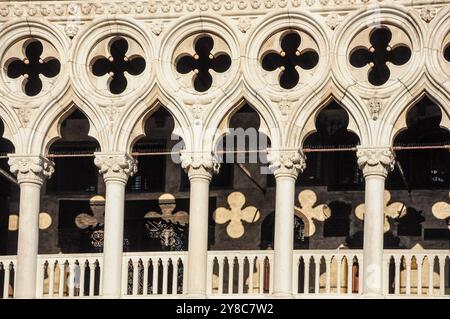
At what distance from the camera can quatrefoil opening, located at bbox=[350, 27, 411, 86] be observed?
44.1 meters

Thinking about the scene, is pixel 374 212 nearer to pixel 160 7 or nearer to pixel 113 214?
pixel 113 214

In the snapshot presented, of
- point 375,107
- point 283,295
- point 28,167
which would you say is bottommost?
point 283,295

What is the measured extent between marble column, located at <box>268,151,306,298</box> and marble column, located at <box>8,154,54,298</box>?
14.3 feet

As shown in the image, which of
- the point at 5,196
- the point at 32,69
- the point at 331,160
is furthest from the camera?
the point at 5,196

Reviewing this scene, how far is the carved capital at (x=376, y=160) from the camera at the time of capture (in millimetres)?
43344

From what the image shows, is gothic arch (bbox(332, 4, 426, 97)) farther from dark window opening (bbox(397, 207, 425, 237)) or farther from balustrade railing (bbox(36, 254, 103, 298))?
balustrade railing (bbox(36, 254, 103, 298))

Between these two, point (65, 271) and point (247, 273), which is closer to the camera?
point (65, 271)

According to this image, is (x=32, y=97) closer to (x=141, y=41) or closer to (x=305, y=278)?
(x=141, y=41)

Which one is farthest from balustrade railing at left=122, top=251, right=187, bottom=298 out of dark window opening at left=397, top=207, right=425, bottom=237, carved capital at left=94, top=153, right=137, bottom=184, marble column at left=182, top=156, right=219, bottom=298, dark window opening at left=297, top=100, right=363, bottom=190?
dark window opening at left=397, top=207, right=425, bottom=237

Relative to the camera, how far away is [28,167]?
44.8m

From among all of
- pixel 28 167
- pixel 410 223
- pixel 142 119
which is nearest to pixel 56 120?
pixel 28 167

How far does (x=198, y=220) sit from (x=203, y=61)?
10.1 ft

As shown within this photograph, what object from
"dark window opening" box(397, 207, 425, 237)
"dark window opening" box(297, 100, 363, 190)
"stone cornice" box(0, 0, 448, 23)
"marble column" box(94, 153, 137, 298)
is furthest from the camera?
"dark window opening" box(297, 100, 363, 190)

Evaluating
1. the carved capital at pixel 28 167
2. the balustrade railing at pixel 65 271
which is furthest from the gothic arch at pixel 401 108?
the carved capital at pixel 28 167
